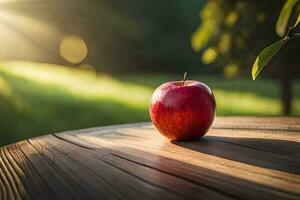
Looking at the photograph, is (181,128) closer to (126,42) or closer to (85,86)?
(85,86)

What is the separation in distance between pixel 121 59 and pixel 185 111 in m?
5.67

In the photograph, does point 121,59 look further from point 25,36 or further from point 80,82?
point 25,36

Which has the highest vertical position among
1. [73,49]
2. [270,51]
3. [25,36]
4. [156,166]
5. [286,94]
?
[25,36]

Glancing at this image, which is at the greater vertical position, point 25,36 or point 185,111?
point 25,36

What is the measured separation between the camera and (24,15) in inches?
243

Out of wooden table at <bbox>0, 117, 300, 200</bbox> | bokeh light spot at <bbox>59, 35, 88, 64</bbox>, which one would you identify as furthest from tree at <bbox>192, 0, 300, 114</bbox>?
wooden table at <bbox>0, 117, 300, 200</bbox>

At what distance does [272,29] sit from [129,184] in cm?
441

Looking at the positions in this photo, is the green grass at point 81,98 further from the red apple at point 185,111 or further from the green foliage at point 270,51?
the green foliage at point 270,51

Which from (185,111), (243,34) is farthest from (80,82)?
(185,111)

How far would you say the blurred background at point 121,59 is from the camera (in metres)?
4.97

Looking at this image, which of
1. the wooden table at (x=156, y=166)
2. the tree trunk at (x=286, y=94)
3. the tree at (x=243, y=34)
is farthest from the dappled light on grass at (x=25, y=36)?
the wooden table at (x=156, y=166)

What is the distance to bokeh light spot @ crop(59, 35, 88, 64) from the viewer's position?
6422 millimetres

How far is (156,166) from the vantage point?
1.04m

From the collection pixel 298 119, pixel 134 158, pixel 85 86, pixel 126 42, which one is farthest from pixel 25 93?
pixel 134 158
